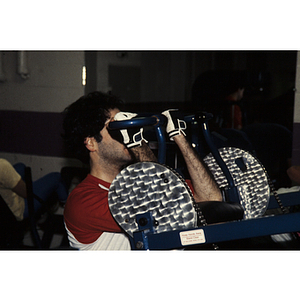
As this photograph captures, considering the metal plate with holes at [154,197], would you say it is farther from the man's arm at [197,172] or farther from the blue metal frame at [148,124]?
the man's arm at [197,172]

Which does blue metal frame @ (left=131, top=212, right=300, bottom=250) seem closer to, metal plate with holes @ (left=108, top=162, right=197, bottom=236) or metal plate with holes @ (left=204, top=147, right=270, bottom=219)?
metal plate with holes @ (left=108, top=162, right=197, bottom=236)

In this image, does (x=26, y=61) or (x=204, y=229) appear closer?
(x=204, y=229)

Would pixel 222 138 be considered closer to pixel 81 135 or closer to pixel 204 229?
pixel 81 135

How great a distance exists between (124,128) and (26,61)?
5.49ft

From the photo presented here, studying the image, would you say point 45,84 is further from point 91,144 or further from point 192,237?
point 192,237

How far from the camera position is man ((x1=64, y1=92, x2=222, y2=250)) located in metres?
1.08

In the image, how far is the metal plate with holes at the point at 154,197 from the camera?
892 mm

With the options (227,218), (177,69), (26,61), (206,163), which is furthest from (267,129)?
(26,61)

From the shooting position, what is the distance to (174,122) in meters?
1.10

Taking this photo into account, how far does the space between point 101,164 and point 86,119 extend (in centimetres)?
19

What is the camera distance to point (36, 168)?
2453 mm

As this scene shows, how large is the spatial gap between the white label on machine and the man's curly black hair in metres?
0.56

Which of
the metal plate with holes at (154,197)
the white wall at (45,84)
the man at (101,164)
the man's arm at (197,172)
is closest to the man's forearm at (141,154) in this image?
the man at (101,164)

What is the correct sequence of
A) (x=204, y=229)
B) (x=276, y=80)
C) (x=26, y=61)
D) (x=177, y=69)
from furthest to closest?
1. (x=26, y=61)
2. (x=177, y=69)
3. (x=276, y=80)
4. (x=204, y=229)
